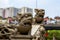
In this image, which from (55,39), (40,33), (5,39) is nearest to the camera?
(5,39)

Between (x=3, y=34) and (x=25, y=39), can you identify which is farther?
(x=25, y=39)

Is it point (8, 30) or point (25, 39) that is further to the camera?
point (25, 39)

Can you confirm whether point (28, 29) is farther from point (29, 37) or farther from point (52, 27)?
point (52, 27)

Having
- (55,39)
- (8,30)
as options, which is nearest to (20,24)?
(8,30)

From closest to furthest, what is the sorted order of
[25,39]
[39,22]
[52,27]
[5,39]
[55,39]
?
[5,39]
[25,39]
[39,22]
[55,39]
[52,27]

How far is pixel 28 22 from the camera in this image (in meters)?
9.96

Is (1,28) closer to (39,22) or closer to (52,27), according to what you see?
(39,22)

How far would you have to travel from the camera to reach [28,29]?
10031 mm

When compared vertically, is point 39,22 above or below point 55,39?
above

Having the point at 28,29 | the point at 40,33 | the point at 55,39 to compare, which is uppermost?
the point at 28,29

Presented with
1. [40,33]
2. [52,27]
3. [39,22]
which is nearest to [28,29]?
[40,33]

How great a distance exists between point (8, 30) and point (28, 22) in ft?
6.33

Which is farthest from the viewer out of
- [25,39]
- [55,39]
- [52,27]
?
[52,27]

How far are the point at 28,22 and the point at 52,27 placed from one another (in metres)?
40.9
